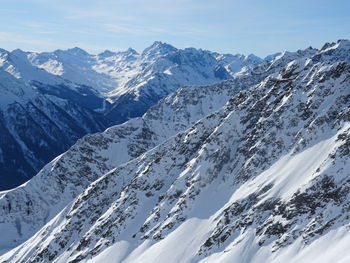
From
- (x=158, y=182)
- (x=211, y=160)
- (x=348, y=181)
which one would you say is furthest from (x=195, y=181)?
(x=348, y=181)

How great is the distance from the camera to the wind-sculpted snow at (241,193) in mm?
91588

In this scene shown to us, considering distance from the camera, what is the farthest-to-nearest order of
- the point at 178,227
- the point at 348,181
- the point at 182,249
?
the point at 178,227 < the point at 182,249 < the point at 348,181

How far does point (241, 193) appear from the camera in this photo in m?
110

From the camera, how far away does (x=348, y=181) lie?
8944cm

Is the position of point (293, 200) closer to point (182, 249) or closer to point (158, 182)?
point (182, 249)

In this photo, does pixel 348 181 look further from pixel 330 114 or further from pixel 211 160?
pixel 211 160

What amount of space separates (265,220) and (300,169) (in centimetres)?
1432

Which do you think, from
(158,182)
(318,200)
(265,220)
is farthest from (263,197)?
(158,182)

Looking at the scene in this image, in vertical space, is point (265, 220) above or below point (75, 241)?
below

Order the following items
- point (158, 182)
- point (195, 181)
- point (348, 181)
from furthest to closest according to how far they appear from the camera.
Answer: point (158, 182), point (195, 181), point (348, 181)

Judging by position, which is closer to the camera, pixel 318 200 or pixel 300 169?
pixel 318 200

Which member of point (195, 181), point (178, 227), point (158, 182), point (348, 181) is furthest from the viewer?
point (158, 182)

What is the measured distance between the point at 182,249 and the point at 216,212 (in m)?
12.1

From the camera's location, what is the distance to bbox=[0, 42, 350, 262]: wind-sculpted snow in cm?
9159
